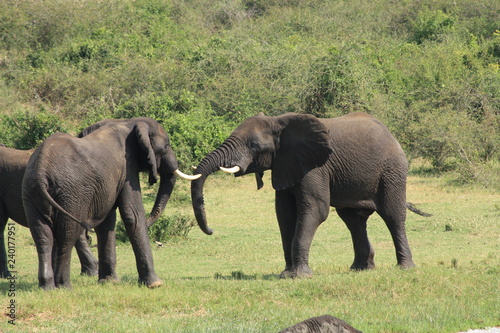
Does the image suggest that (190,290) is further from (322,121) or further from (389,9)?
(389,9)

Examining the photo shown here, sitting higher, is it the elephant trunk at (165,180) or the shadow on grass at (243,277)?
the elephant trunk at (165,180)

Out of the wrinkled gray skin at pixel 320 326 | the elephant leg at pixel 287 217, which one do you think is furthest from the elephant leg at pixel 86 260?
the wrinkled gray skin at pixel 320 326

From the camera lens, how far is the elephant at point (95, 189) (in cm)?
843

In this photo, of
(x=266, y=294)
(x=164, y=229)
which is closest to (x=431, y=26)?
(x=164, y=229)

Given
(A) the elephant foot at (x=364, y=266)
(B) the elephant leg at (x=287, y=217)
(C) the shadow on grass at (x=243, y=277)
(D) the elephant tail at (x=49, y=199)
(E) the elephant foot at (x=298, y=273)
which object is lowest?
(A) the elephant foot at (x=364, y=266)

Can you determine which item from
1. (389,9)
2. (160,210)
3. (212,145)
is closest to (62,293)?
(160,210)

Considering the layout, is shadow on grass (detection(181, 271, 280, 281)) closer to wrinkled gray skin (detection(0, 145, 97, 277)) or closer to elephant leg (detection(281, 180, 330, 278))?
elephant leg (detection(281, 180, 330, 278))

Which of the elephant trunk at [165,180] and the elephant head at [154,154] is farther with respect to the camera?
the elephant trunk at [165,180]

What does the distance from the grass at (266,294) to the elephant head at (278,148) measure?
1.29 m

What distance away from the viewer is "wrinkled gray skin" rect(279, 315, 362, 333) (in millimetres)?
6113

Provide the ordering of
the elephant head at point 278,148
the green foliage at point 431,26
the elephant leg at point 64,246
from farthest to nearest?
the green foliage at point 431,26 < the elephant head at point 278,148 < the elephant leg at point 64,246

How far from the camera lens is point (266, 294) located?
28.5 feet

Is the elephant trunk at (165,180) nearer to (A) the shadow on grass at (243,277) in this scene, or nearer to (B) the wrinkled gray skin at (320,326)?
(A) the shadow on grass at (243,277)

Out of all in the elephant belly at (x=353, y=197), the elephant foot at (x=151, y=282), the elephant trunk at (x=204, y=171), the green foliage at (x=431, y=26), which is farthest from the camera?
the green foliage at (x=431, y=26)
